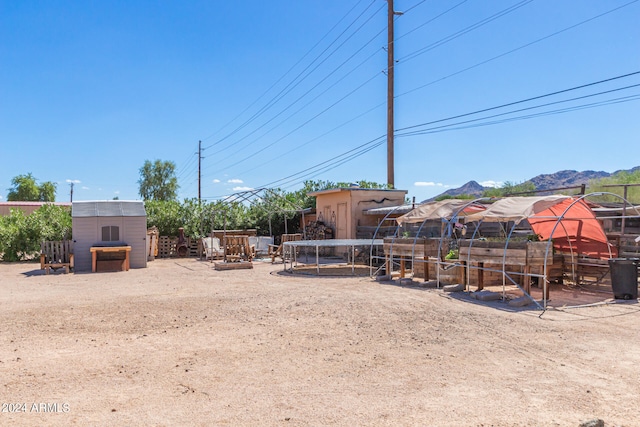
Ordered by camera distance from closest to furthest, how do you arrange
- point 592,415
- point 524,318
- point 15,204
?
point 592,415, point 524,318, point 15,204

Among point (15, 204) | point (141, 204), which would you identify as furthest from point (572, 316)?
point (15, 204)

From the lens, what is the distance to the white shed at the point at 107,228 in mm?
18094

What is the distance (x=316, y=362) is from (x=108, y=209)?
15.3 meters

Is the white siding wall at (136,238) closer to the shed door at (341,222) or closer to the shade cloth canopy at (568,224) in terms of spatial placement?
the shed door at (341,222)

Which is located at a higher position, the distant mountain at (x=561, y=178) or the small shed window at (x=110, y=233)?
the distant mountain at (x=561, y=178)

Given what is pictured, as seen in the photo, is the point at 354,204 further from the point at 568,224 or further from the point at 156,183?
the point at 156,183

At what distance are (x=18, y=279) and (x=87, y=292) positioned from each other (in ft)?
14.8

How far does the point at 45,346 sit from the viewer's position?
6555mm

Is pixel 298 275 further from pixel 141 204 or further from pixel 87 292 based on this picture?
pixel 141 204

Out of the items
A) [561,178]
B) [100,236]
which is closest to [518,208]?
[100,236]

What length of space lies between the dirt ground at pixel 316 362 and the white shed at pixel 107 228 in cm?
778

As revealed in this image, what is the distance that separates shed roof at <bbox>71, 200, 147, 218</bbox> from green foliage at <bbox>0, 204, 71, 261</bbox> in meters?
2.20

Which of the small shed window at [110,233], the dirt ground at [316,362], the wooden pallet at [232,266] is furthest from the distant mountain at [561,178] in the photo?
the dirt ground at [316,362]

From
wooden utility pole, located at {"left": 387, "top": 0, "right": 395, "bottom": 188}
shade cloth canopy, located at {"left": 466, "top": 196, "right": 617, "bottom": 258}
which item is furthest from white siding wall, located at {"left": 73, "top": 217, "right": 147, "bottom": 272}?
shade cloth canopy, located at {"left": 466, "top": 196, "right": 617, "bottom": 258}
